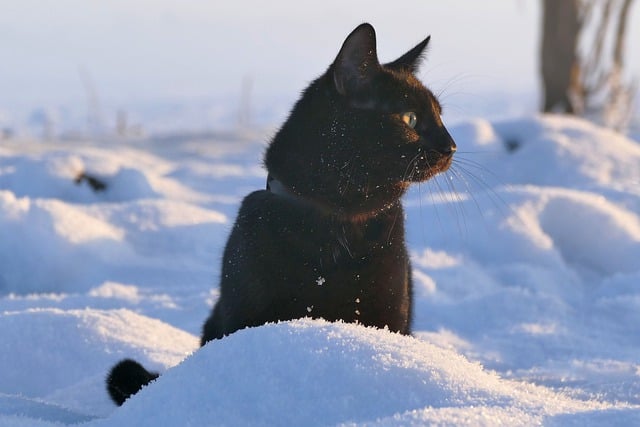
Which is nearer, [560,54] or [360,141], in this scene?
[360,141]

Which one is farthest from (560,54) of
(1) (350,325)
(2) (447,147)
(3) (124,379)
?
(1) (350,325)

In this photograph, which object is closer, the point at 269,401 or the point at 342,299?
the point at 269,401

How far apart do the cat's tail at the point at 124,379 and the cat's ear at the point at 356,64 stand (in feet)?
3.26

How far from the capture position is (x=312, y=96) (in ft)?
8.13

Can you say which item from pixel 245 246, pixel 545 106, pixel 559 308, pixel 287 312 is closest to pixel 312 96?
pixel 245 246

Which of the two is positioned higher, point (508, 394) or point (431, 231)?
point (431, 231)

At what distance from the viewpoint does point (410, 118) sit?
2436 millimetres

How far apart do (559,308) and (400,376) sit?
270cm

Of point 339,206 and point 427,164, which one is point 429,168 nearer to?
point 427,164

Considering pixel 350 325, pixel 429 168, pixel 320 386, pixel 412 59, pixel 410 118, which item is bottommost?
pixel 320 386

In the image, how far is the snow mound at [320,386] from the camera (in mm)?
1537

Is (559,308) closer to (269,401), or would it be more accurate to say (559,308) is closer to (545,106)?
(269,401)

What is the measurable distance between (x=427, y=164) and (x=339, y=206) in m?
0.27

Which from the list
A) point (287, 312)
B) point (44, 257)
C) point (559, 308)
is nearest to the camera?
point (287, 312)
